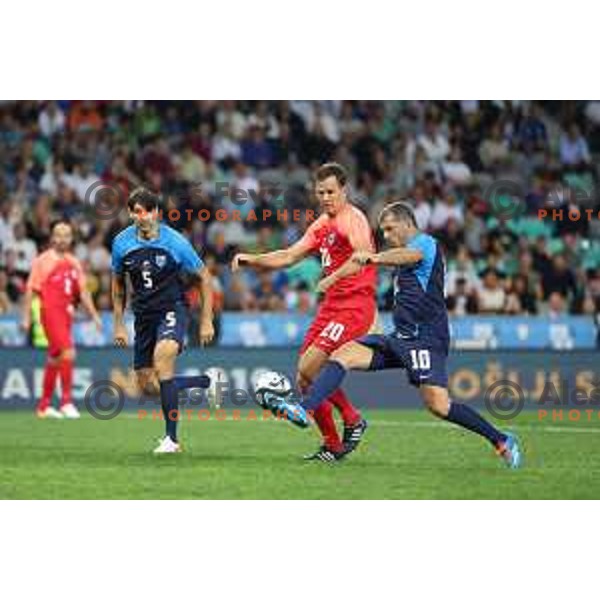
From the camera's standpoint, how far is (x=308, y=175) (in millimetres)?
24578

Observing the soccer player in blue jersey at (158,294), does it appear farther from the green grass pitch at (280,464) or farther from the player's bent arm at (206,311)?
the green grass pitch at (280,464)

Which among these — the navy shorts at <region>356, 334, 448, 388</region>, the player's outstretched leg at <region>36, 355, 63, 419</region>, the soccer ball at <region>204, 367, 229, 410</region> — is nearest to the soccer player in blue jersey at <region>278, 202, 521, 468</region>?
the navy shorts at <region>356, 334, 448, 388</region>

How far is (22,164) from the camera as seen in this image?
80.9 feet

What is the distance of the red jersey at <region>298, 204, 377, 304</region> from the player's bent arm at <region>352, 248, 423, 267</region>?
0.63 metres

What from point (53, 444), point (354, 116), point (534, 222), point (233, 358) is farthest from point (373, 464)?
point (354, 116)

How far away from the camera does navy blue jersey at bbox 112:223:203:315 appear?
13.2 meters

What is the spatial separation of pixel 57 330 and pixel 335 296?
7056mm

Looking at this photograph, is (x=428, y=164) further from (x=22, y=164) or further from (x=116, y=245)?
(x=116, y=245)

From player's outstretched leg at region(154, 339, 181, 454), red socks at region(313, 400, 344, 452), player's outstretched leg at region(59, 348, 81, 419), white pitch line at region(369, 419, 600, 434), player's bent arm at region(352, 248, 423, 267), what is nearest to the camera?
player's bent arm at region(352, 248, 423, 267)

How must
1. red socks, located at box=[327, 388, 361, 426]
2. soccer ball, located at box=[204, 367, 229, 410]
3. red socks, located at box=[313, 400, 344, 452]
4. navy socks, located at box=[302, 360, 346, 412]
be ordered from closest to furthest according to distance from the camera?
navy socks, located at box=[302, 360, 346, 412], red socks, located at box=[313, 400, 344, 452], red socks, located at box=[327, 388, 361, 426], soccer ball, located at box=[204, 367, 229, 410]

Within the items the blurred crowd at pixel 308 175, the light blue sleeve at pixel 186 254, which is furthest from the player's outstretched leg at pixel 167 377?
the blurred crowd at pixel 308 175

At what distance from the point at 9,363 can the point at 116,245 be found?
25.9 feet

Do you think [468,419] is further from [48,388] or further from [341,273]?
[48,388]

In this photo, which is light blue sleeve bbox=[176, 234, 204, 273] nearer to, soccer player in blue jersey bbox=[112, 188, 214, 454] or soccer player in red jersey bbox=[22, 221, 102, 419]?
soccer player in blue jersey bbox=[112, 188, 214, 454]
